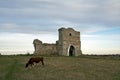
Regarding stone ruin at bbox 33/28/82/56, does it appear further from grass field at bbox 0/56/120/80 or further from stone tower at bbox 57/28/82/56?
grass field at bbox 0/56/120/80

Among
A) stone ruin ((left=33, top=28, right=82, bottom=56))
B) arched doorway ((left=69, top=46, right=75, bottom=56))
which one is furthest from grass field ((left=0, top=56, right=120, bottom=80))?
arched doorway ((left=69, top=46, right=75, bottom=56))

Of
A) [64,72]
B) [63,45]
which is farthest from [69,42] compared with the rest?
[64,72]

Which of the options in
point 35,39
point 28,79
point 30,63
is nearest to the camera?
point 28,79

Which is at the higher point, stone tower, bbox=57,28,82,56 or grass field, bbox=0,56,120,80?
stone tower, bbox=57,28,82,56

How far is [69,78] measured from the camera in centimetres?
1568

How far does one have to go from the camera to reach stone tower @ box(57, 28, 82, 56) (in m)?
50.5

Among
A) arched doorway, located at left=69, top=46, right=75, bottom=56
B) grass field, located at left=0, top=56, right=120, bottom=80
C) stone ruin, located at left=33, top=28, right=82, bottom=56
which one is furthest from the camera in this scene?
arched doorway, located at left=69, top=46, right=75, bottom=56

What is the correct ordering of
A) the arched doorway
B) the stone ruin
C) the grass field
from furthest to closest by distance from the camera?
the arched doorway < the stone ruin < the grass field

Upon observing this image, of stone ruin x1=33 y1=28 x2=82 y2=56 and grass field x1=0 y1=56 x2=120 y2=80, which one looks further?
stone ruin x1=33 y1=28 x2=82 y2=56

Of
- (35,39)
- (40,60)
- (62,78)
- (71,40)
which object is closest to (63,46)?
(71,40)

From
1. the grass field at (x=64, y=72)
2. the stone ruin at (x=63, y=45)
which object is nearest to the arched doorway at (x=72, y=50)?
the stone ruin at (x=63, y=45)

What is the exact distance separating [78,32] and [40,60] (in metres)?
29.3

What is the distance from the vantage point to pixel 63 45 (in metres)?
50.4

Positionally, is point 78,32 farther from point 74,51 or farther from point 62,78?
point 62,78
